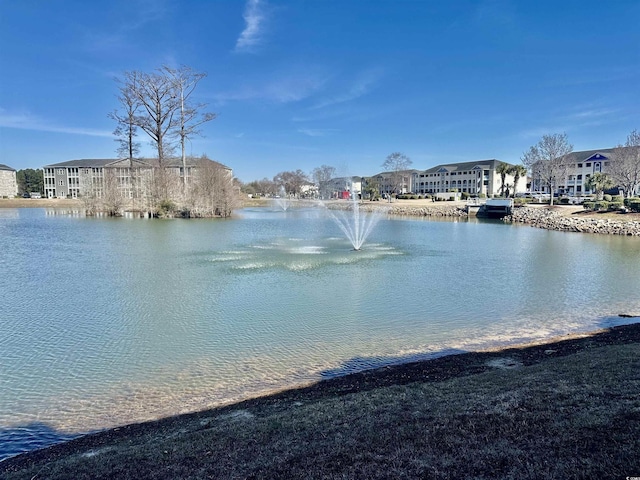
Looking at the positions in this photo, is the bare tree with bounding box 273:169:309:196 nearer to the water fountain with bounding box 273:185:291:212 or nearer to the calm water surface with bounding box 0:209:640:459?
the water fountain with bounding box 273:185:291:212

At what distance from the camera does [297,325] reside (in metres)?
9.97

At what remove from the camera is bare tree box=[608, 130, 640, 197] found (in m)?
51.2

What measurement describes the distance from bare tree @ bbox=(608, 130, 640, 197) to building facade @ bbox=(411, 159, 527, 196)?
36170mm

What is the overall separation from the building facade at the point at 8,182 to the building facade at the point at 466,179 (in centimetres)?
11197

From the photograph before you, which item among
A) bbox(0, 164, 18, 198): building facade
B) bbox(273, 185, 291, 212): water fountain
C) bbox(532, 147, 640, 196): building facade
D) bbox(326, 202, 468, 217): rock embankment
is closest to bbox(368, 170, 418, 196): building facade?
bbox(273, 185, 291, 212): water fountain

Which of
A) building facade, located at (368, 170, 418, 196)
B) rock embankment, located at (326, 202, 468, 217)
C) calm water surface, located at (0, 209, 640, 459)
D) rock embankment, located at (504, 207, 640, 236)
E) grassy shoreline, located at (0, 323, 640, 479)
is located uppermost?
building facade, located at (368, 170, 418, 196)

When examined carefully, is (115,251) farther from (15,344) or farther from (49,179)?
(49,179)

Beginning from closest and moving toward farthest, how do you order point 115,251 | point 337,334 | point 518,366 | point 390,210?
1. point 518,366
2. point 337,334
3. point 115,251
4. point 390,210

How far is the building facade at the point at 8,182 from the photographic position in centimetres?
11166

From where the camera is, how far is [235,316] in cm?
1072

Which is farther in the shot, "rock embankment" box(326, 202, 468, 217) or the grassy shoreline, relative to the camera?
"rock embankment" box(326, 202, 468, 217)

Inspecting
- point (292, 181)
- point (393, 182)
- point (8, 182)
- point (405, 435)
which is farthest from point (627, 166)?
point (8, 182)

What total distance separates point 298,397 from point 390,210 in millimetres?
61786

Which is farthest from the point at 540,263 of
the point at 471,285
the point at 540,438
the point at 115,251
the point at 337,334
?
the point at 115,251
